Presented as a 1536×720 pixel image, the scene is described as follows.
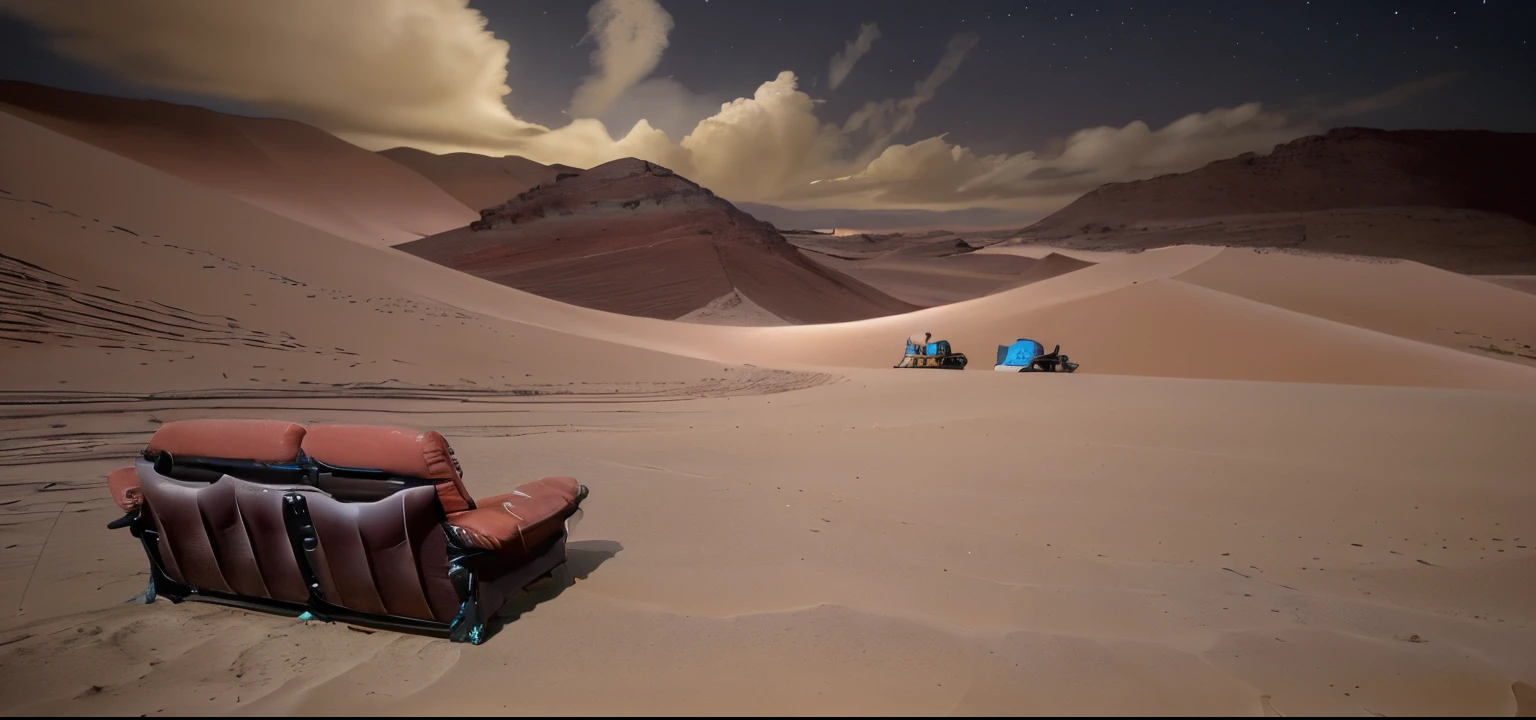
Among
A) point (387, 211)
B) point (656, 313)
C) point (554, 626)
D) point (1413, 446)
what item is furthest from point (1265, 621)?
point (387, 211)

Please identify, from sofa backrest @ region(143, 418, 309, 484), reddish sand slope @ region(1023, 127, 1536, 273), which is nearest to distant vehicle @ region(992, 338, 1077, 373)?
sofa backrest @ region(143, 418, 309, 484)

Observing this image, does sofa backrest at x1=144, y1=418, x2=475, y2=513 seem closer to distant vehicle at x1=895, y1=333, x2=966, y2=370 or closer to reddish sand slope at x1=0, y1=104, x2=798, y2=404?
reddish sand slope at x1=0, y1=104, x2=798, y2=404

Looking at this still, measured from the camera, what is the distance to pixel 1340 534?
3.74 metres

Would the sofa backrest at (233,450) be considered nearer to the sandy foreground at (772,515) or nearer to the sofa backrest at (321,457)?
the sofa backrest at (321,457)

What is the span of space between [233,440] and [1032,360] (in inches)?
471

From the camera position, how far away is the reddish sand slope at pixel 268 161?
34031 millimetres

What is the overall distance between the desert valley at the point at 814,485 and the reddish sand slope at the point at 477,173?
4553 centimetres

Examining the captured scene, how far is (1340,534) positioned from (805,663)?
3499 millimetres

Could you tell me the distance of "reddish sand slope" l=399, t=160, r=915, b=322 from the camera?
2942cm

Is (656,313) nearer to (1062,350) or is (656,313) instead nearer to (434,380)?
(1062,350)

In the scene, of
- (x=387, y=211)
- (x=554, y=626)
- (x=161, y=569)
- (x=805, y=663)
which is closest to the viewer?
(x=805, y=663)

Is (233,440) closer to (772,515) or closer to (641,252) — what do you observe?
(772,515)

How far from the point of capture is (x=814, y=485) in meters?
4.58

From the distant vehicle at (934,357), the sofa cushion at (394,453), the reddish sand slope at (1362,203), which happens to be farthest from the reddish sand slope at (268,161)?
the reddish sand slope at (1362,203)
